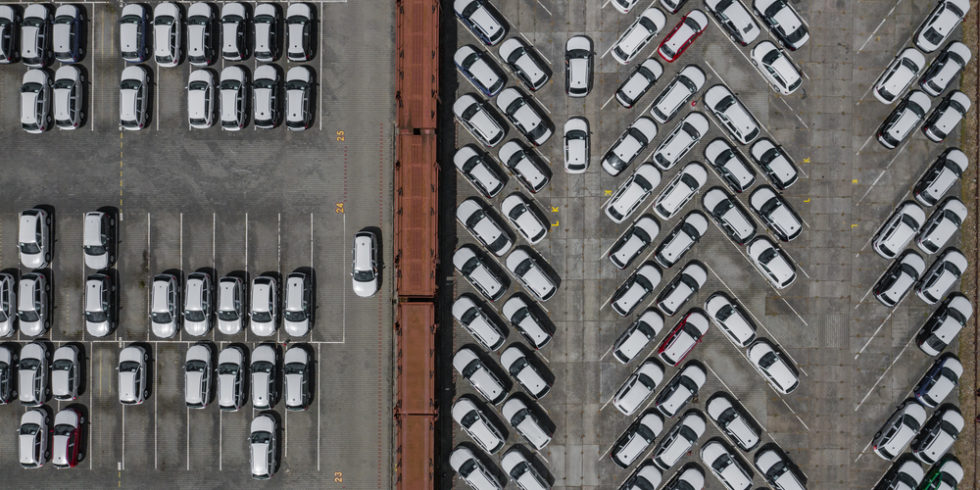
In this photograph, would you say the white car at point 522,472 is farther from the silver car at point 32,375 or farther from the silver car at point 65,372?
the silver car at point 32,375

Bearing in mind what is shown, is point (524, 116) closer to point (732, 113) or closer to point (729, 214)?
point (732, 113)

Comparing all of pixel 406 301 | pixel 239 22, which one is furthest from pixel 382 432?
pixel 239 22

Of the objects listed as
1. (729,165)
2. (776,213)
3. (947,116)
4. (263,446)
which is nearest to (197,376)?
(263,446)

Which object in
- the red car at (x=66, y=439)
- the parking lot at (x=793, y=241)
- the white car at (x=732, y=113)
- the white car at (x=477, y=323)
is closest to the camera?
the white car at (x=477, y=323)

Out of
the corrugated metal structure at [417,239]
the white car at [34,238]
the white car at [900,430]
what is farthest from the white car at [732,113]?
the white car at [34,238]

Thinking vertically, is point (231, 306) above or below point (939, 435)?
above

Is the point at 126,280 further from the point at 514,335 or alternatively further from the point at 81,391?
the point at 514,335
